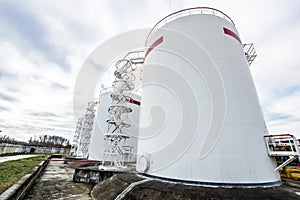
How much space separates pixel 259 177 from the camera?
5578 mm

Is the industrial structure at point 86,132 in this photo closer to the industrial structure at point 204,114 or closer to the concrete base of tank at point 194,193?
the industrial structure at point 204,114

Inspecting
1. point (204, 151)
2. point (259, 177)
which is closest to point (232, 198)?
point (204, 151)

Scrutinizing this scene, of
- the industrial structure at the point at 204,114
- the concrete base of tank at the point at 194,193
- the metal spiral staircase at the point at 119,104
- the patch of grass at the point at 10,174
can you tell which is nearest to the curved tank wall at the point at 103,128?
the metal spiral staircase at the point at 119,104

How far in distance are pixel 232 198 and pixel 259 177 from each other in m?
2.19

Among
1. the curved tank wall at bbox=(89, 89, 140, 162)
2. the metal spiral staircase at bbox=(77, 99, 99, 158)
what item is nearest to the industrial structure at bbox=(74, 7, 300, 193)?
the curved tank wall at bbox=(89, 89, 140, 162)

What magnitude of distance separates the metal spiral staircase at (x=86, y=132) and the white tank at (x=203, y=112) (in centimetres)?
1934

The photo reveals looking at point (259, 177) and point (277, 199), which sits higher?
point (259, 177)

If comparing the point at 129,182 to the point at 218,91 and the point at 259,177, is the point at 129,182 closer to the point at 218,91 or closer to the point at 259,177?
the point at 259,177

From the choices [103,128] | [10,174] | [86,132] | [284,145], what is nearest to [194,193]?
[284,145]

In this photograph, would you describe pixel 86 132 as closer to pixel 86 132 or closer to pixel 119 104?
pixel 86 132

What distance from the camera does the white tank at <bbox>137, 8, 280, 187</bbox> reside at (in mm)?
5715

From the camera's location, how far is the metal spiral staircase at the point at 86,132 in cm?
2402

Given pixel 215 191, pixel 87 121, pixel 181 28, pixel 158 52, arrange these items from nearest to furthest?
pixel 215 191
pixel 181 28
pixel 158 52
pixel 87 121

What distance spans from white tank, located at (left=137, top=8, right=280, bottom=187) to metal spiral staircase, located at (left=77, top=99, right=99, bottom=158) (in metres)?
19.3
